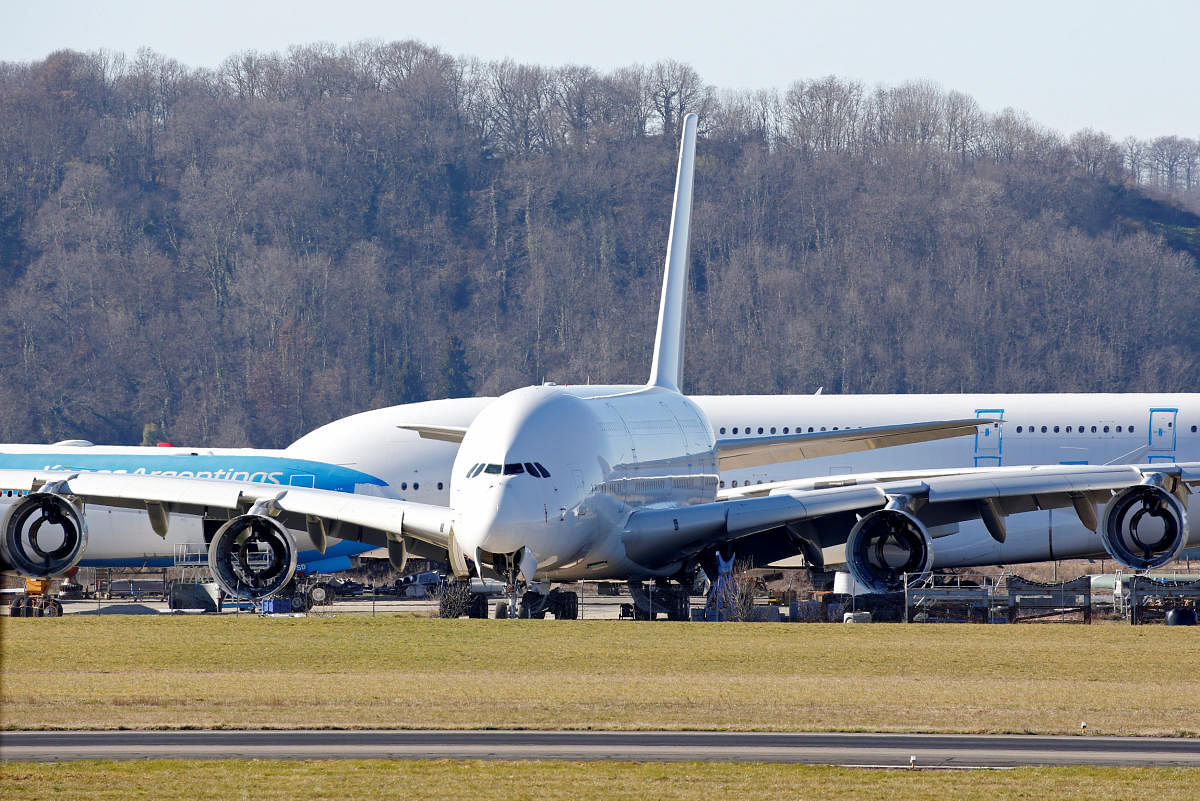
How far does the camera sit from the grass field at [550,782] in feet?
53.9

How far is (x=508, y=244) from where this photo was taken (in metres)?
149

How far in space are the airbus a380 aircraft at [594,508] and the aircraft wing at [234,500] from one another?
0.13 ft

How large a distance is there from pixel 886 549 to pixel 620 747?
56.1 ft

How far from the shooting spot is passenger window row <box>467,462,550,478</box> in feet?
108

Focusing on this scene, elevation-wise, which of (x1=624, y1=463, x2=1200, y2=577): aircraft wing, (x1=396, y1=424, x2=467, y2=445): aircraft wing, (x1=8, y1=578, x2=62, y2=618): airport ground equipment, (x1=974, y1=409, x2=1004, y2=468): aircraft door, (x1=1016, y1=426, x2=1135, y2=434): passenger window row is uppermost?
(x1=396, y1=424, x2=467, y2=445): aircraft wing

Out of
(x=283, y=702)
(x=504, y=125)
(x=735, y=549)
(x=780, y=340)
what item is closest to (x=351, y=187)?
(x=504, y=125)

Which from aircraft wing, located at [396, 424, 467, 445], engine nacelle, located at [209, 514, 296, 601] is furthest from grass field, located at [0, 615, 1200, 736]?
aircraft wing, located at [396, 424, 467, 445]

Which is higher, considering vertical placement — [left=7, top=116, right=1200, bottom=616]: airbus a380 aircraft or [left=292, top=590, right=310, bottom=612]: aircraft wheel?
[left=7, top=116, right=1200, bottom=616]: airbus a380 aircraft

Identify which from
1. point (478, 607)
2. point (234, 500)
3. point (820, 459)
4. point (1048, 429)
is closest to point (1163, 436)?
point (1048, 429)

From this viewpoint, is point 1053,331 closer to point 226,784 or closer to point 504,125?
point 504,125

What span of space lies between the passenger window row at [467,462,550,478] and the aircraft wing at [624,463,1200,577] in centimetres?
337

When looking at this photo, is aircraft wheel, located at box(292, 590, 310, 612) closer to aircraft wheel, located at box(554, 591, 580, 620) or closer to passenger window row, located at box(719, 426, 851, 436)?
aircraft wheel, located at box(554, 591, 580, 620)

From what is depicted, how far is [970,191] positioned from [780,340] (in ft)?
64.6

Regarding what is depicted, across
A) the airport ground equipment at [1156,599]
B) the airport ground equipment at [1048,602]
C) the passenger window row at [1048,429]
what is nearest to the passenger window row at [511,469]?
the airport ground equipment at [1048,602]
